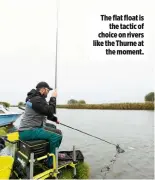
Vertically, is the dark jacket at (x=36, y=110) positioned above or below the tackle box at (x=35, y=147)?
above

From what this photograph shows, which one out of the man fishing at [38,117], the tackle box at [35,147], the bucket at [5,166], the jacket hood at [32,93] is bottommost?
the bucket at [5,166]

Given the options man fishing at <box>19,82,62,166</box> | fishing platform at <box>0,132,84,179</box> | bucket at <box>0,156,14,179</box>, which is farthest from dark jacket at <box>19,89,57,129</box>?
bucket at <box>0,156,14,179</box>

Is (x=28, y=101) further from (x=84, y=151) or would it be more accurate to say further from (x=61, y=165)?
(x=84, y=151)

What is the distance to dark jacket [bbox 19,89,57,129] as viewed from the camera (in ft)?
20.2

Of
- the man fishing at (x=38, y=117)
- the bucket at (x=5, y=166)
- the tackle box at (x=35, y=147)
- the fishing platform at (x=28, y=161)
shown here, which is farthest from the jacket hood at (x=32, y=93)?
the bucket at (x=5, y=166)

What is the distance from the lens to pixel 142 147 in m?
11.6

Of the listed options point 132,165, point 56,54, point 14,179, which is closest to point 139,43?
point 56,54

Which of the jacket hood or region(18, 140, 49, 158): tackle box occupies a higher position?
the jacket hood

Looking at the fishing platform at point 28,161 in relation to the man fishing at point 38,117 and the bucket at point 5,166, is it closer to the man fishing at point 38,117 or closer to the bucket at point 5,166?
the bucket at point 5,166

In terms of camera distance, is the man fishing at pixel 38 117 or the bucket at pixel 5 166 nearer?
the bucket at pixel 5 166

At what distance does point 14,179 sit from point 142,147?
690 centimetres

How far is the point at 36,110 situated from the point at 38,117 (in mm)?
217

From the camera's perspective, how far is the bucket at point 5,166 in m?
5.67

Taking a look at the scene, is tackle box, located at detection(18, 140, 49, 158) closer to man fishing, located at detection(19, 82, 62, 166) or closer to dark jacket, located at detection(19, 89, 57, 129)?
man fishing, located at detection(19, 82, 62, 166)
